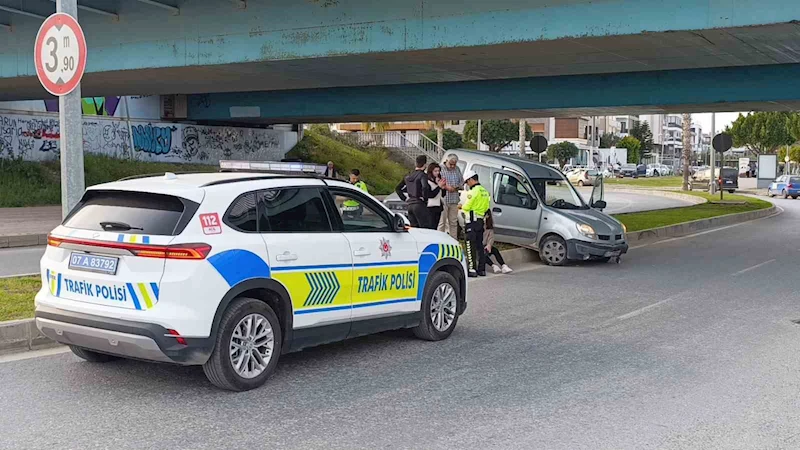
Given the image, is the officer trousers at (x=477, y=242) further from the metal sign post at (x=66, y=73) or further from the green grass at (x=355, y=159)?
the green grass at (x=355, y=159)

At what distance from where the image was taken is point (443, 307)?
27.4 feet

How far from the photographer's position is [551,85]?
22.0 metres

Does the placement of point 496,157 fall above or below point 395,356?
above

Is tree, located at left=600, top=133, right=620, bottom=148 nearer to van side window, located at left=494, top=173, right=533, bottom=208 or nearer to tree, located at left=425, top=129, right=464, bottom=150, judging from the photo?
tree, located at left=425, top=129, right=464, bottom=150

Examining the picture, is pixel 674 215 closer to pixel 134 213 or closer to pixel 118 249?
pixel 134 213

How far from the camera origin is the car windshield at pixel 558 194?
15.4 meters

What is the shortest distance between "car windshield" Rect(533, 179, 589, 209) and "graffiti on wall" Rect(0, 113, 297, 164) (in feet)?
74.9

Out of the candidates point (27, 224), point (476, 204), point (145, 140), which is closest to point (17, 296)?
point (476, 204)

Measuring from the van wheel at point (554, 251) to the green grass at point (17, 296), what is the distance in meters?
8.78

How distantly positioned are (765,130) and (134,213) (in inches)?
3619

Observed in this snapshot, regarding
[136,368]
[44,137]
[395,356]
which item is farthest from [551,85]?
[44,137]

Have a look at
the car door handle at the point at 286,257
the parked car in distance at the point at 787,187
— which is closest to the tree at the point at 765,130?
the parked car in distance at the point at 787,187

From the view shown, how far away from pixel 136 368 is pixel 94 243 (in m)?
1.39

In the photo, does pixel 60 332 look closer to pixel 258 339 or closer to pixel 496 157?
pixel 258 339
